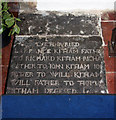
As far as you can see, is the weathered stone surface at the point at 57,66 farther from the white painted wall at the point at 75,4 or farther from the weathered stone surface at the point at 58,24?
the white painted wall at the point at 75,4

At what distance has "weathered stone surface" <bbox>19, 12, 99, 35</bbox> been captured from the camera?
13.9ft

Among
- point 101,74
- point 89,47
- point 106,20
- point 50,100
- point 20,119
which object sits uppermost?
point 106,20

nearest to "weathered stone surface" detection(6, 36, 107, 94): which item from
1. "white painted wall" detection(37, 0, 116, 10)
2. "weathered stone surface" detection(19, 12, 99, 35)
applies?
"weathered stone surface" detection(19, 12, 99, 35)

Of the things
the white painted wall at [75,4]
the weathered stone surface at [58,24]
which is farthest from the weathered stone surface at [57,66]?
the white painted wall at [75,4]

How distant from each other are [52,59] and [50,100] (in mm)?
615

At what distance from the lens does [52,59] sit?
3.91 metres

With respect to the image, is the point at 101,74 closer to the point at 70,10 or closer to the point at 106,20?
the point at 106,20

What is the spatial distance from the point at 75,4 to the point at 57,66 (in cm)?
138

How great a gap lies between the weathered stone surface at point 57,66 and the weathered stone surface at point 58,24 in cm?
13

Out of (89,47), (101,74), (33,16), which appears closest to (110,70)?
(101,74)

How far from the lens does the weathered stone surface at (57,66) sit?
368cm

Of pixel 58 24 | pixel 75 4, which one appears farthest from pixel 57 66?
pixel 75 4

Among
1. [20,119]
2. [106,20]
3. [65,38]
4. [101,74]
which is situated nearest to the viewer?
[20,119]

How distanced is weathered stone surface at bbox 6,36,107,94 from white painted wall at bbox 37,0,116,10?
73 cm
